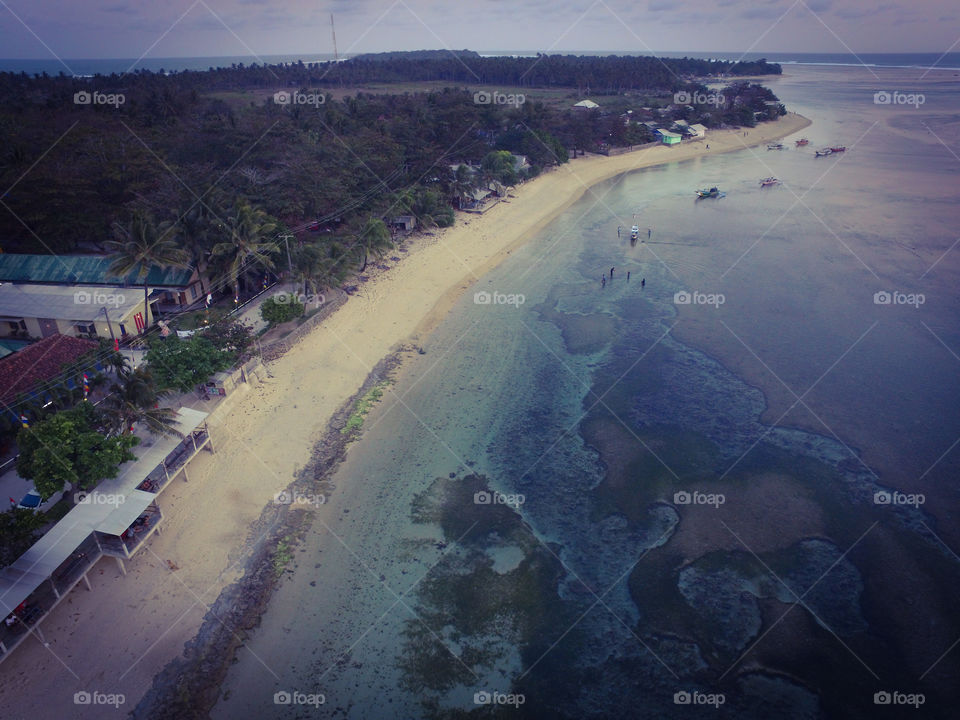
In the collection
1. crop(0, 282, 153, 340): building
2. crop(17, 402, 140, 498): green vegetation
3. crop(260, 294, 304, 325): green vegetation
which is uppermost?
crop(0, 282, 153, 340): building

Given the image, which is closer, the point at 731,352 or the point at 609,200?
the point at 731,352

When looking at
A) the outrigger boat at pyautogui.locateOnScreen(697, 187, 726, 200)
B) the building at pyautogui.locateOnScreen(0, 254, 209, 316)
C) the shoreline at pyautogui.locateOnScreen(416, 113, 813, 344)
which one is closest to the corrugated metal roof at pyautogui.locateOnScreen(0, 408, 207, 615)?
the building at pyautogui.locateOnScreen(0, 254, 209, 316)

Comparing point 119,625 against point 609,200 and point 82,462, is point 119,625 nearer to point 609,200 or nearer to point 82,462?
point 82,462

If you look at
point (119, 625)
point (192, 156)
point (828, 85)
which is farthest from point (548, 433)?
point (828, 85)

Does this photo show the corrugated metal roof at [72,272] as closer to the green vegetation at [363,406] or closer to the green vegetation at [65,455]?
the green vegetation at [363,406]

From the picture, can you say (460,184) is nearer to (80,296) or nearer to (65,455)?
(80,296)

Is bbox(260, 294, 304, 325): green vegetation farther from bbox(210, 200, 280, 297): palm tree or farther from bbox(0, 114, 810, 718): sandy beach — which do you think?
bbox(210, 200, 280, 297): palm tree
